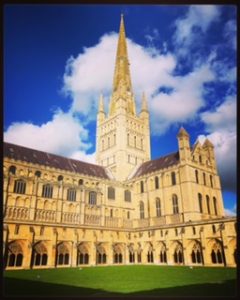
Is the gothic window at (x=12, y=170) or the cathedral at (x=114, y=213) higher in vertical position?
the gothic window at (x=12, y=170)

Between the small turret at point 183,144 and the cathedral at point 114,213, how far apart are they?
152mm

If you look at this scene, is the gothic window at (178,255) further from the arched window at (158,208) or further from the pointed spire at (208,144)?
the pointed spire at (208,144)

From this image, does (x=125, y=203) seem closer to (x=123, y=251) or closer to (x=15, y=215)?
(x=123, y=251)

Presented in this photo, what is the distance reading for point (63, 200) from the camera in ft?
123

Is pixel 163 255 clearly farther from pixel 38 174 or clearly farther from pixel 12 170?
pixel 12 170

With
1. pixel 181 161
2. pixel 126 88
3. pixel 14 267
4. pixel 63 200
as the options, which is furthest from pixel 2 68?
pixel 126 88

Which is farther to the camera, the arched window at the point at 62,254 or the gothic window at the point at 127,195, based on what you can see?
the gothic window at the point at 127,195

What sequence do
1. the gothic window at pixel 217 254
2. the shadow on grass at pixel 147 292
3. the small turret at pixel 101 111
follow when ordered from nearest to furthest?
the shadow on grass at pixel 147 292, the gothic window at pixel 217 254, the small turret at pixel 101 111

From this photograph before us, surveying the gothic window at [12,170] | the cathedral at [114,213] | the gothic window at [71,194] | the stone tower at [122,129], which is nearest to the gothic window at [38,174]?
the cathedral at [114,213]

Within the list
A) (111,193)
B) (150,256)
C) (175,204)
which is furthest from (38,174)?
(175,204)

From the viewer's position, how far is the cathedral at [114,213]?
30.5 m

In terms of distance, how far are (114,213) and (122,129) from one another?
66.9 ft

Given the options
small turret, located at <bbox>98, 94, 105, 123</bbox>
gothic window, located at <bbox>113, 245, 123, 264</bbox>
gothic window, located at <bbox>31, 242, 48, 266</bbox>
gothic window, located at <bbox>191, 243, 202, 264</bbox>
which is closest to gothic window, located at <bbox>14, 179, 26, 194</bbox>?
gothic window, located at <bbox>31, 242, 48, 266</bbox>

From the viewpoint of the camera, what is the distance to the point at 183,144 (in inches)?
1574
